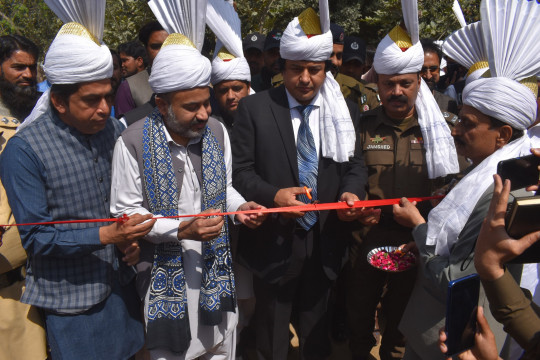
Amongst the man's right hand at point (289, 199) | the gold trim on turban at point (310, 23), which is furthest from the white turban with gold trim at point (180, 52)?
the man's right hand at point (289, 199)

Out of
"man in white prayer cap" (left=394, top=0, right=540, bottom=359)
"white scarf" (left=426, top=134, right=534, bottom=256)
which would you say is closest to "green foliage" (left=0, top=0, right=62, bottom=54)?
"man in white prayer cap" (left=394, top=0, right=540, bottom=359)

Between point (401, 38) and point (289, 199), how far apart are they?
1644 mm

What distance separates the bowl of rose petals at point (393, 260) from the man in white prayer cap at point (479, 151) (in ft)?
0.69

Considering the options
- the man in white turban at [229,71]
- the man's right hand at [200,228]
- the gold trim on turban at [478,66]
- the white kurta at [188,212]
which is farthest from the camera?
the man in white turban at [229,71]

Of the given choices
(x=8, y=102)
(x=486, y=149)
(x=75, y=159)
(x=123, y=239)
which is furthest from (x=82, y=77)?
(x=486, y=149)

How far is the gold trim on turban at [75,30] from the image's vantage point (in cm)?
265

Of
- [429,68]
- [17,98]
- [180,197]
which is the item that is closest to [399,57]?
[180,197]

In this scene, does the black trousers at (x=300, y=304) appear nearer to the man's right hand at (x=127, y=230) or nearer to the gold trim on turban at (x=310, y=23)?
the man's right hand at (x=127, y=230)

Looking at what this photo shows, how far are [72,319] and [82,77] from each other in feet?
4.60

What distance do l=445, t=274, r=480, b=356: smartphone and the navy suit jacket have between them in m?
1.61

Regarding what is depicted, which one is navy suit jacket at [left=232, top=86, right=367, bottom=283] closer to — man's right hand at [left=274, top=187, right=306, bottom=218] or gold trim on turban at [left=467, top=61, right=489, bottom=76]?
man's right hand at [left=274, top=187, right=306, bottom=218]

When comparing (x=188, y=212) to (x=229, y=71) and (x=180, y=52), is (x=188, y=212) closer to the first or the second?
(x=180, y=52)

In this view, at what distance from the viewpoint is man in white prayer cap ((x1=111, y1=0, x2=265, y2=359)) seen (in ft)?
8.86

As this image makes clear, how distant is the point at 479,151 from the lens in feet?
8.02
